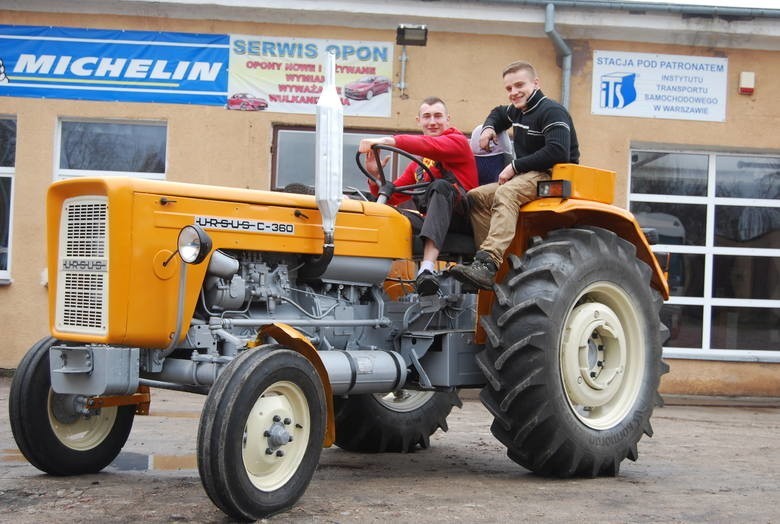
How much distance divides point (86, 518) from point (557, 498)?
2.29 m

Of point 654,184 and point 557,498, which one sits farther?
point 654,184

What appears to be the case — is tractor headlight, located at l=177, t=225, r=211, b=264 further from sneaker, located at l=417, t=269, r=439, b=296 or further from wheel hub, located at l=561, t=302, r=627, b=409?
wheel hub, located at l=561, t=302, r=627, b=409

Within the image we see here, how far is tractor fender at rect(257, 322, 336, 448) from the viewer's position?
496cm

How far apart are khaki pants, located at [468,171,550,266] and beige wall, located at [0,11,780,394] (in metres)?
5.39

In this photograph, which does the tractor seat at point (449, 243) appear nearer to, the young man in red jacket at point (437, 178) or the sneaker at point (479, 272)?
the young man in red jacket at point (437, 178)

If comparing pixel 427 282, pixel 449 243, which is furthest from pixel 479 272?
pixel 449 243

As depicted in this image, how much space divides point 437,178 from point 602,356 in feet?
4.76

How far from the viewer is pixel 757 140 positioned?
11789 mm

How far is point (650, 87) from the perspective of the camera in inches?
460

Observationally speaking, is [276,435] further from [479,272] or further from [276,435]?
[479,272]

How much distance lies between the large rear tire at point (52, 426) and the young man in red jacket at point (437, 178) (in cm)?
188

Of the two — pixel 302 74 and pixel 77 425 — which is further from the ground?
pixel 302 74

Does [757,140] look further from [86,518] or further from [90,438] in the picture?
[86,518]

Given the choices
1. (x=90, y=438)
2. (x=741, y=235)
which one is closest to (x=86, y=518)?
(x=90, y=438)
